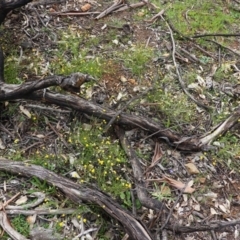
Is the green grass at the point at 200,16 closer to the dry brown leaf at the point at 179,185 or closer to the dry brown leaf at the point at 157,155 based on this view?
the dry brown leaf at the point at 157,155

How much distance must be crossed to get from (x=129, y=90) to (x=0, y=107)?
1.34 metres

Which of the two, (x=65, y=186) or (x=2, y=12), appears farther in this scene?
(x=2, y=12)

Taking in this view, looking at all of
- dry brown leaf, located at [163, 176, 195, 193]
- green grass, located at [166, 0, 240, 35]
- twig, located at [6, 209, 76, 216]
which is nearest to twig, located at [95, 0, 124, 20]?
green grass, located at [166, 0, 240, 35]

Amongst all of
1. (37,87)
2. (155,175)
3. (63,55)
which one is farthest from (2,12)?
(155,175)

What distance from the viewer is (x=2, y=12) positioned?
4.29 meters

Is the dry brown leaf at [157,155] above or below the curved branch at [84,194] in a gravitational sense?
below

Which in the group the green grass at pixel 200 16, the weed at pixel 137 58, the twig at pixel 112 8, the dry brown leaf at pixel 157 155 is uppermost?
the twig at pixel 112 8

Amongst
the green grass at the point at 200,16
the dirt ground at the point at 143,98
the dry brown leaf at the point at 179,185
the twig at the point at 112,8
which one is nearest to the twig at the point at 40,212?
the dirt ground at the point at 143,98

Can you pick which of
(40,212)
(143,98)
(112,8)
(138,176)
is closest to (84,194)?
(40,212)

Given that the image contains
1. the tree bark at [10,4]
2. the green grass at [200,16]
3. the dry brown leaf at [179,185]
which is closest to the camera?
the dry brown leaf at [179,185]

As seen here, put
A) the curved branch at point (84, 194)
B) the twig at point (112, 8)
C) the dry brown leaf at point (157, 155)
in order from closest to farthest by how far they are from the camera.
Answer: the curved branch at point (84, 194)
the dry brown leaf at point (157, 155)
the twig at point (112, 8)

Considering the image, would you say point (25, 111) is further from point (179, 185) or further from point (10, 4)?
point (179, 185)

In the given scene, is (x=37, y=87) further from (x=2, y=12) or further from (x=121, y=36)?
(x=121, y=36)

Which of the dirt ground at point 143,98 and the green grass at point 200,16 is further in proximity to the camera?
the green grass at point 200,16
